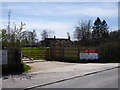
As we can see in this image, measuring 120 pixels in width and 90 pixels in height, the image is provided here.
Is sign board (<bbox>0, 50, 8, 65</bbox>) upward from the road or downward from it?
upward

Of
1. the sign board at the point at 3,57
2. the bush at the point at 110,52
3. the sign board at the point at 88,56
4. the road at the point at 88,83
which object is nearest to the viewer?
the road at the point at 88,83

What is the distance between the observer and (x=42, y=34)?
324 ft

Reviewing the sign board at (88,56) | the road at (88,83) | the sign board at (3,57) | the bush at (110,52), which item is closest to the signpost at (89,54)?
the sign board at (88,56)

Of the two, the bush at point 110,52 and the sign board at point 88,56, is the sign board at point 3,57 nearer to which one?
the sign board at point 88,56

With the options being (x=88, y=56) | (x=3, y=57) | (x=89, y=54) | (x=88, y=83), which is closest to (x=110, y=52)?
(x=89, y=54)

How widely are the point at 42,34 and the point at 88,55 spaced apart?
243 ft

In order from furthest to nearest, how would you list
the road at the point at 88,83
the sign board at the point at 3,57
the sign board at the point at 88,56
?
1. the sign board at the point at 88,56
2. the sign board at the point at 3,57
3. the road at the point at 88,83

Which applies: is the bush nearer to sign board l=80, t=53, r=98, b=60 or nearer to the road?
sign board l=80, t=53, r=98, b=60

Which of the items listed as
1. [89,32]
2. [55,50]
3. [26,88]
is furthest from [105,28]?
[26,88]

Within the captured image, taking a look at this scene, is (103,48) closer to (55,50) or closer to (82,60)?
(82,60)

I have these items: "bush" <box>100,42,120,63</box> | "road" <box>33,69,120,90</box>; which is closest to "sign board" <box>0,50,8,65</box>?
"road" <box>33,69,120,90</box>

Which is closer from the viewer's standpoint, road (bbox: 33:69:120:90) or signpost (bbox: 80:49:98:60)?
road (bbox: 33:69:120:90)

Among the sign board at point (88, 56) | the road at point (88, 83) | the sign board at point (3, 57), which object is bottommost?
the road at point (88, 83)

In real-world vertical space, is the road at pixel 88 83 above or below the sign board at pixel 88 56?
below
